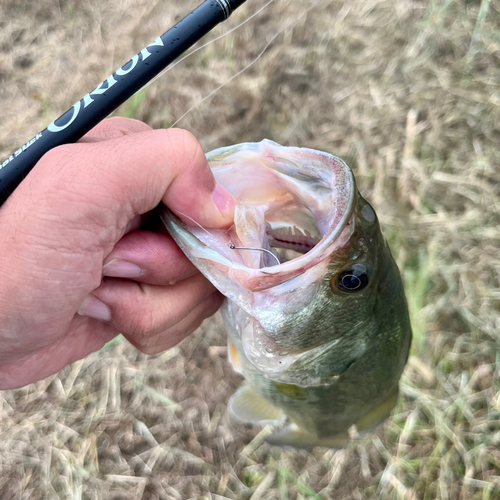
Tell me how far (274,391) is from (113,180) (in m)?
1.05

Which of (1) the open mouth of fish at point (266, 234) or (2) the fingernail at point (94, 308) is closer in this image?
(1) the open mouth of fish at point (266, 234)

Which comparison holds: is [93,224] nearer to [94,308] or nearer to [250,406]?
[94,308]

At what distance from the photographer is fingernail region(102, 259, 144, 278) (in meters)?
1.36

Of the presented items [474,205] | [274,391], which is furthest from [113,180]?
[474,205]

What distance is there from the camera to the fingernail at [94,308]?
4.74ft

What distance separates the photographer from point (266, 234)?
1.49 metres

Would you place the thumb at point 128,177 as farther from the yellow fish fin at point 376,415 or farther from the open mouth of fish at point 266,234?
the yellow fish fin at point 376,415

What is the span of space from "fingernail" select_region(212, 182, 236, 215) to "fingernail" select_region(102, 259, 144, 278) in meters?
0.32

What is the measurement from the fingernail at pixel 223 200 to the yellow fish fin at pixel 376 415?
1.19 meters

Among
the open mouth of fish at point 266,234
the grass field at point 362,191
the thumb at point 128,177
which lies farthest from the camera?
the grass field at point 362,191

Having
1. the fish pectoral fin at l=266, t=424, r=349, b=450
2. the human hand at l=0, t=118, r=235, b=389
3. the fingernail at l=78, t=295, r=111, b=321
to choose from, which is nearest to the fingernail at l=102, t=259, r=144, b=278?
the human hand at l=0, t=118, r=235, b=389

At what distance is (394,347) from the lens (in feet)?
5.57

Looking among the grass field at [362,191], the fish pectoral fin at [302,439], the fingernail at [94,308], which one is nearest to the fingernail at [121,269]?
the fingernail at [94,308]

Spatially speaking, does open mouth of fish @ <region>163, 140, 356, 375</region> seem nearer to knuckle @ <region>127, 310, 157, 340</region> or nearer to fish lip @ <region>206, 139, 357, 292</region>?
fish lip @ <region>206, 139, 357, 292</region>
